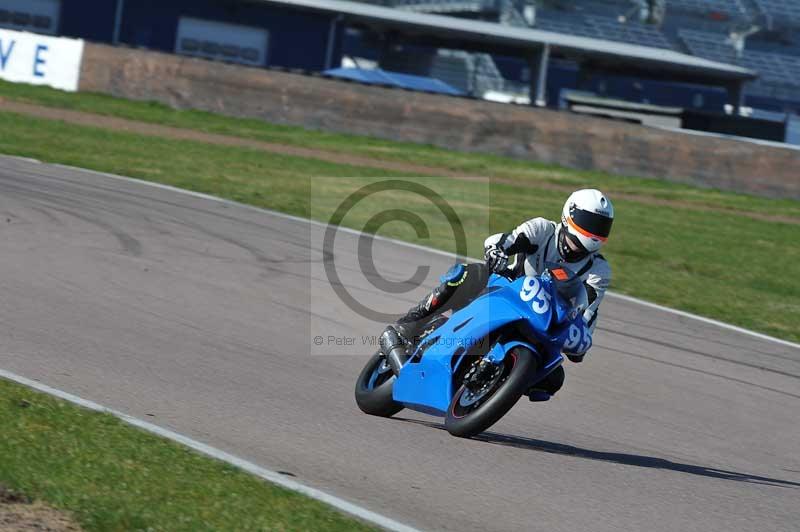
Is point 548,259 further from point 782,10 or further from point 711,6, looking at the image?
point 782,10

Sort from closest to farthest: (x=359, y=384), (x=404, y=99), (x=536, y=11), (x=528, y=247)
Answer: (x=528, y=247)
(x=359, y=384)
(x=404, y=99)
(x=536, y=11)

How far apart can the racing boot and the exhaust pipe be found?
45 mm

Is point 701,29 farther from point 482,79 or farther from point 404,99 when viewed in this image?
point 404,99

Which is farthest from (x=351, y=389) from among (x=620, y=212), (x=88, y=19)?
(x=88, y=19)

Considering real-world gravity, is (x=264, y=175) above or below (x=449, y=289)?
below

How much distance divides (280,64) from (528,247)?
42713 millimetres

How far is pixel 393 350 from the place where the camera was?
6.89 meters

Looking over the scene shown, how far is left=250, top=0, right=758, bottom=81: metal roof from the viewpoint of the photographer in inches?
1800

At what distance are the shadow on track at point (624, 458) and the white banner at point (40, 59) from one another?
72.4ft

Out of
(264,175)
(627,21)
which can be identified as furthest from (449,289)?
(627,21)

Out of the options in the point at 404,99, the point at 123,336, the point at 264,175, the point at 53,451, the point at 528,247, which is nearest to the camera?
the point at 53,451

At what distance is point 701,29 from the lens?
6669cm

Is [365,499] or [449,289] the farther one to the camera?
[449,289]
